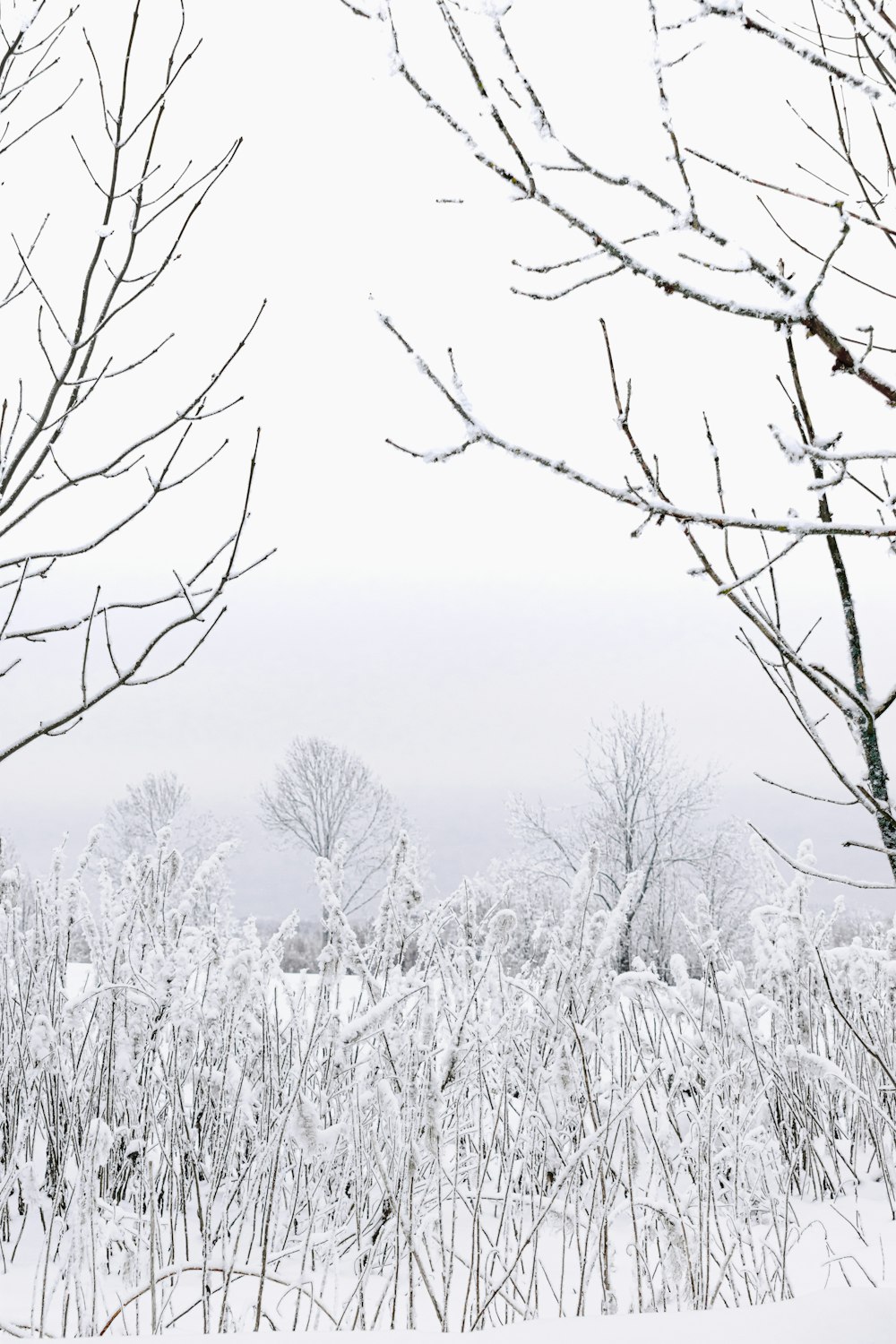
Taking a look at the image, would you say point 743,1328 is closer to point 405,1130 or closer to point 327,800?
point 405,1130

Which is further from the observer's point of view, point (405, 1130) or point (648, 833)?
point (648, 833)

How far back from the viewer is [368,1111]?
95.5 inches

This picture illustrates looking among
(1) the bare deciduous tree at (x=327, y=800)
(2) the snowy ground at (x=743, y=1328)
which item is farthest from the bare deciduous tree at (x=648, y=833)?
(2) the snowy ground at (x=743, y=1328)

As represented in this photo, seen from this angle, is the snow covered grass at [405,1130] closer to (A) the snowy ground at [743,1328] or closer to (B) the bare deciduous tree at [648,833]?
(A) the snowy ground at [743,1328]

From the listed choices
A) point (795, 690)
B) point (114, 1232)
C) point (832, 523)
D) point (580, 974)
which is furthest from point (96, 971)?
point (832, 523)

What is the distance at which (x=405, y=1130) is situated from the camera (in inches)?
83.5

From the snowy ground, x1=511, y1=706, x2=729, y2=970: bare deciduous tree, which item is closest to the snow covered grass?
the snowy ground

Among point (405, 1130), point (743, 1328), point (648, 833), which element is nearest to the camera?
point (743, 1328)

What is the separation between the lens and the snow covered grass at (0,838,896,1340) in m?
2.04

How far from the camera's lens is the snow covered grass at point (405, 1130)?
2.04 metres

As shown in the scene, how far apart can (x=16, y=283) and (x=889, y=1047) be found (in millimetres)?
4749

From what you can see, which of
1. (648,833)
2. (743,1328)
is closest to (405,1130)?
(743,1328)

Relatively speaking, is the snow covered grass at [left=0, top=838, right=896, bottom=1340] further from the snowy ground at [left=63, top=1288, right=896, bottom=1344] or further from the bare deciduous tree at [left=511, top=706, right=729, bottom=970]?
the bare deciduous tree at [left=511, top=706, right=729, bottom=970]

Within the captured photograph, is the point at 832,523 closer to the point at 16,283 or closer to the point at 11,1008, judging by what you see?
the point at 16,283
